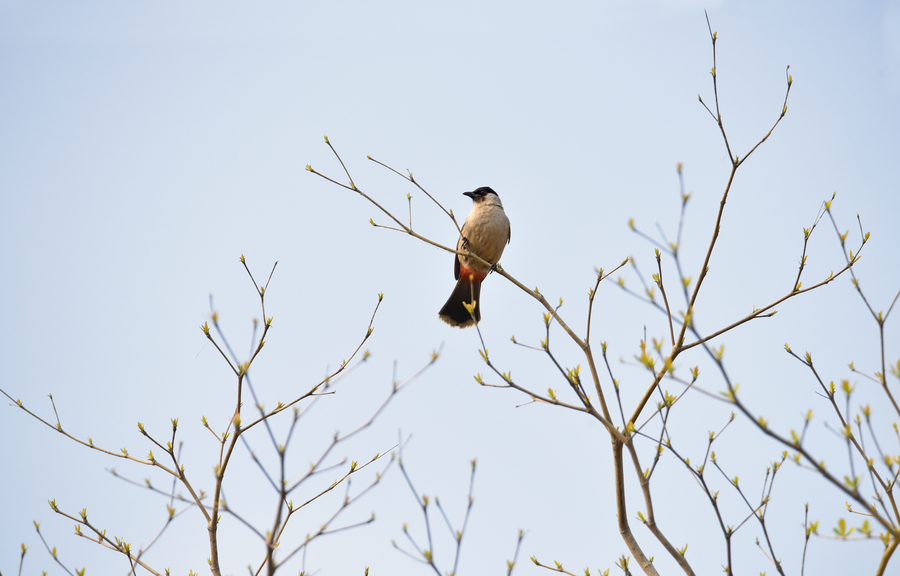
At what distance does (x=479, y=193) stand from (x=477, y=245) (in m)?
1.00

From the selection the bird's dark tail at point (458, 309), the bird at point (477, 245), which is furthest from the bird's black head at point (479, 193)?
the bird's dark tail at point (458, 309)

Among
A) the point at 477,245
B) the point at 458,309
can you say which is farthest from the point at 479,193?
the point at 458,309

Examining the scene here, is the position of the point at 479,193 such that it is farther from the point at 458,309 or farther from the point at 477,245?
the point at 458,309

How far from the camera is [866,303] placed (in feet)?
8.95

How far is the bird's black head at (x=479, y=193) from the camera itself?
7.41 metres

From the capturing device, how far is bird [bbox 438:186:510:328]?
6.77 m

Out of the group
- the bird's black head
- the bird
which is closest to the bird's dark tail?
the bird

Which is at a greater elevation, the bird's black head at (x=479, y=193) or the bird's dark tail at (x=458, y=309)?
the bird's black head at (x=479, y=193)

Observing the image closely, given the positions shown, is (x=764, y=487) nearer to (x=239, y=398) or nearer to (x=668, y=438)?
(x=668, y=438)

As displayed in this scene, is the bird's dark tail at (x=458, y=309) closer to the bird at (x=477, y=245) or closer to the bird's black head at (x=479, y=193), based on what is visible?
the bird at (x=477, y=245)

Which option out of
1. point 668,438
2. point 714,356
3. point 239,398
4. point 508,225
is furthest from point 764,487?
point 508,225

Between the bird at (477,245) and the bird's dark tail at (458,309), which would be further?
the bird's dark tail at (458,309)

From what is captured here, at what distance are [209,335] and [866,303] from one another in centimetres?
313

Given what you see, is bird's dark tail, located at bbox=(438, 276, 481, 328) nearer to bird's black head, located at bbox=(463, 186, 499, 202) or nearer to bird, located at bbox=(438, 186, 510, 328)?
bird, located at bbox=(438, 186, 510, 328)
